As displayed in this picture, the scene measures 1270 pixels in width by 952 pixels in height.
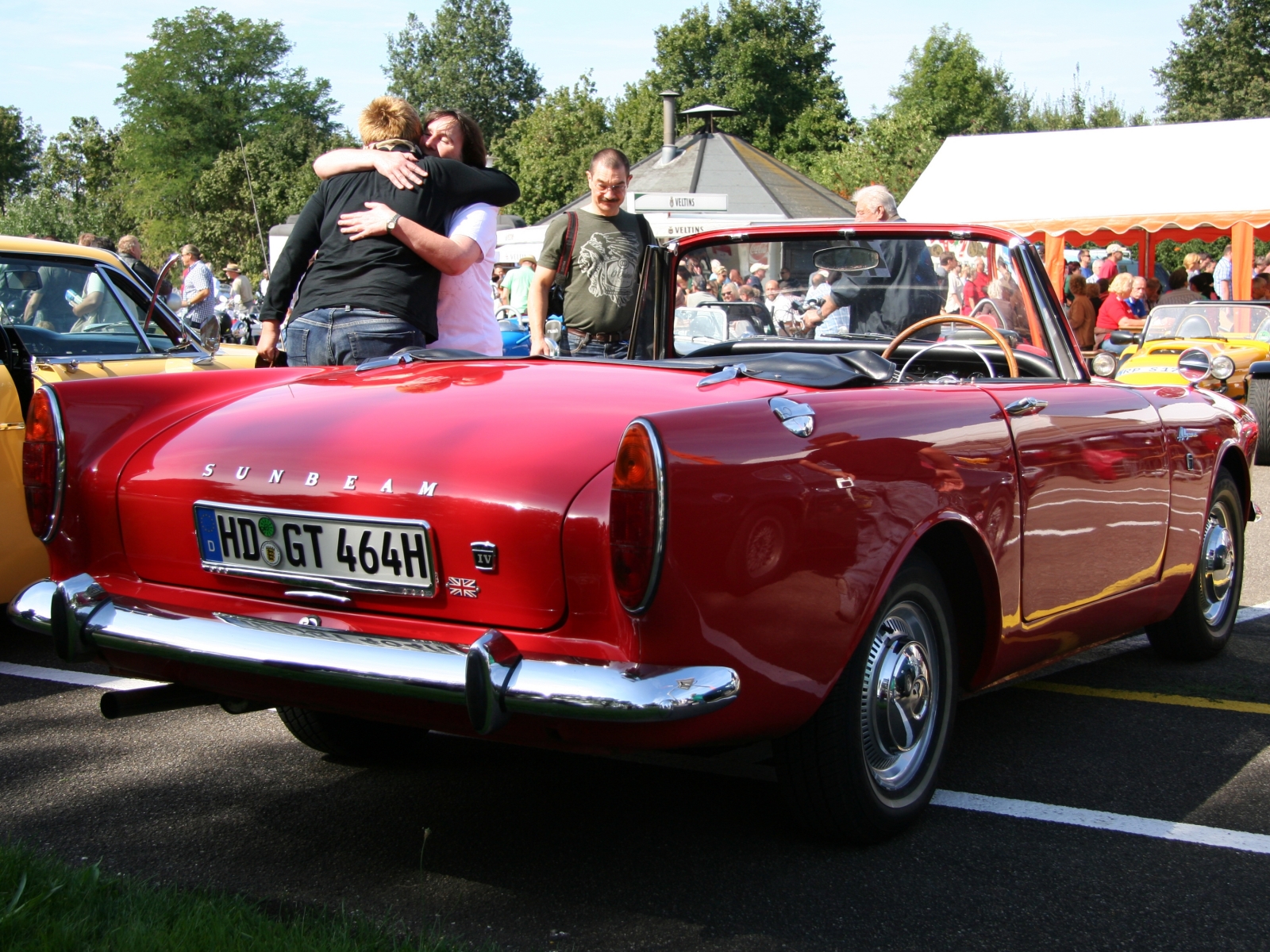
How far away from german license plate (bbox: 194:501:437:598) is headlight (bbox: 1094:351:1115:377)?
2781 millimetres

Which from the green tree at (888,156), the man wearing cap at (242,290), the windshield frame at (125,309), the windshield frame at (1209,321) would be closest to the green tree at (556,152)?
the green tree at (888,156)

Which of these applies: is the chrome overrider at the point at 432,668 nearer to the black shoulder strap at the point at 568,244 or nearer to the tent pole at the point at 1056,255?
the black shoulder strap at the point at 568,244

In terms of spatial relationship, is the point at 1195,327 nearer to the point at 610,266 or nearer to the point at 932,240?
the point at 610,266

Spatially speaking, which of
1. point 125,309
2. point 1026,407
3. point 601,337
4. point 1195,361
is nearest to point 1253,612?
point 1195,361

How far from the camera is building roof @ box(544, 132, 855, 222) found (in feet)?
90.5

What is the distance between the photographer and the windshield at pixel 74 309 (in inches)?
221

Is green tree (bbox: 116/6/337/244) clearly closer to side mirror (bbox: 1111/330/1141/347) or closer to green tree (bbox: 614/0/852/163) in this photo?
green tree (bbox: 614/0/852/163)

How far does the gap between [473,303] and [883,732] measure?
2604 millimetres

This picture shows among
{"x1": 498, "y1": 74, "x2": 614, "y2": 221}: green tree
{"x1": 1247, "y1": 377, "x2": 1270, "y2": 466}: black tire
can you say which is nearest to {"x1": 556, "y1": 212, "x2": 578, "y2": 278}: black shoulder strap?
{"x1": 1247, "y1": 377, "x2": 1270, "y2": 466}: black tire

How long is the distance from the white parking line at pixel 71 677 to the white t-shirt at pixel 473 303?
5.26 feet

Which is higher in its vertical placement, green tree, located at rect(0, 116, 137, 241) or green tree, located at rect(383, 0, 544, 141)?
green tree, located at rect(383, 0, 544, 141)

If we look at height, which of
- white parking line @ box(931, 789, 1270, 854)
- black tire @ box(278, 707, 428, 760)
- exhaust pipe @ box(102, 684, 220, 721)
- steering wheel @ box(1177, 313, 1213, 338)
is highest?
steering wheel @ box(1177, 313, 1213, 338)

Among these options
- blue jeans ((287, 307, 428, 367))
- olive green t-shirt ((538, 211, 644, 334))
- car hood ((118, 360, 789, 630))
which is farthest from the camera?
olive green t-shirt ((538, 211, 644, 334))

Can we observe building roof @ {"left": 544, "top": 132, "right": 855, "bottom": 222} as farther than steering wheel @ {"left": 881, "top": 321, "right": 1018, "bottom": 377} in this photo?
Yes
